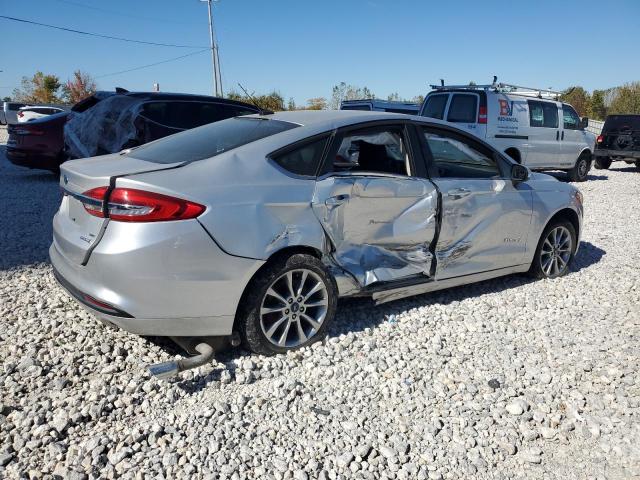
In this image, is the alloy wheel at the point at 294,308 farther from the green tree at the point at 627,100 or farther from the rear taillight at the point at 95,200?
the green tree at the point at 627,100

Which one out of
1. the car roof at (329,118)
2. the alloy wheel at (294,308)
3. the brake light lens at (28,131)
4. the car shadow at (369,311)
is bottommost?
the car shadow at (369,311)

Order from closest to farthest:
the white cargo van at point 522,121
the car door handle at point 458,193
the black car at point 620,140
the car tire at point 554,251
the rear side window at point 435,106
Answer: the car door handle at point 458,193 < the car tire at point 554,251 < the white cargo van at point 522,121 < the rear side window at point 435,106 < the black car at point 620,140

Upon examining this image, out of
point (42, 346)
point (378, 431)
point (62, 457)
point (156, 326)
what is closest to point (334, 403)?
point (378, 431)

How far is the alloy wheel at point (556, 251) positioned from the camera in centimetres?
517

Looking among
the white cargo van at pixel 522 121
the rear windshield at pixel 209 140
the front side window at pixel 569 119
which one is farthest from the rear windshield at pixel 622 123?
the rear windshield at pixel 209 140

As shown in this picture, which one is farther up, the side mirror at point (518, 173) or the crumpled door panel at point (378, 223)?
the side mirror at point (518, 173)

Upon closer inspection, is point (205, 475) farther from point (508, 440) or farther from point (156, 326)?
point (508, 440)

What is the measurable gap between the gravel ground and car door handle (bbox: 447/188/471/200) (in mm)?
941

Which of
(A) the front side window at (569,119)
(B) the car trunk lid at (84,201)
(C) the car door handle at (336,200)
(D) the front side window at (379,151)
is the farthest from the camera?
(A) the front side window at (569,119)

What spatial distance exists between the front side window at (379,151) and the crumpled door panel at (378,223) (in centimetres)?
14

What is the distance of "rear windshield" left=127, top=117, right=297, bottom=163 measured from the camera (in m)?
3.41

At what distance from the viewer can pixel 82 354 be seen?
11.0ft

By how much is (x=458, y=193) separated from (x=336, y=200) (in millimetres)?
1222

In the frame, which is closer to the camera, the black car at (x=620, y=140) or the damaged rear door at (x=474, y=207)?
the damaged rear door at (x=474, y=207)
